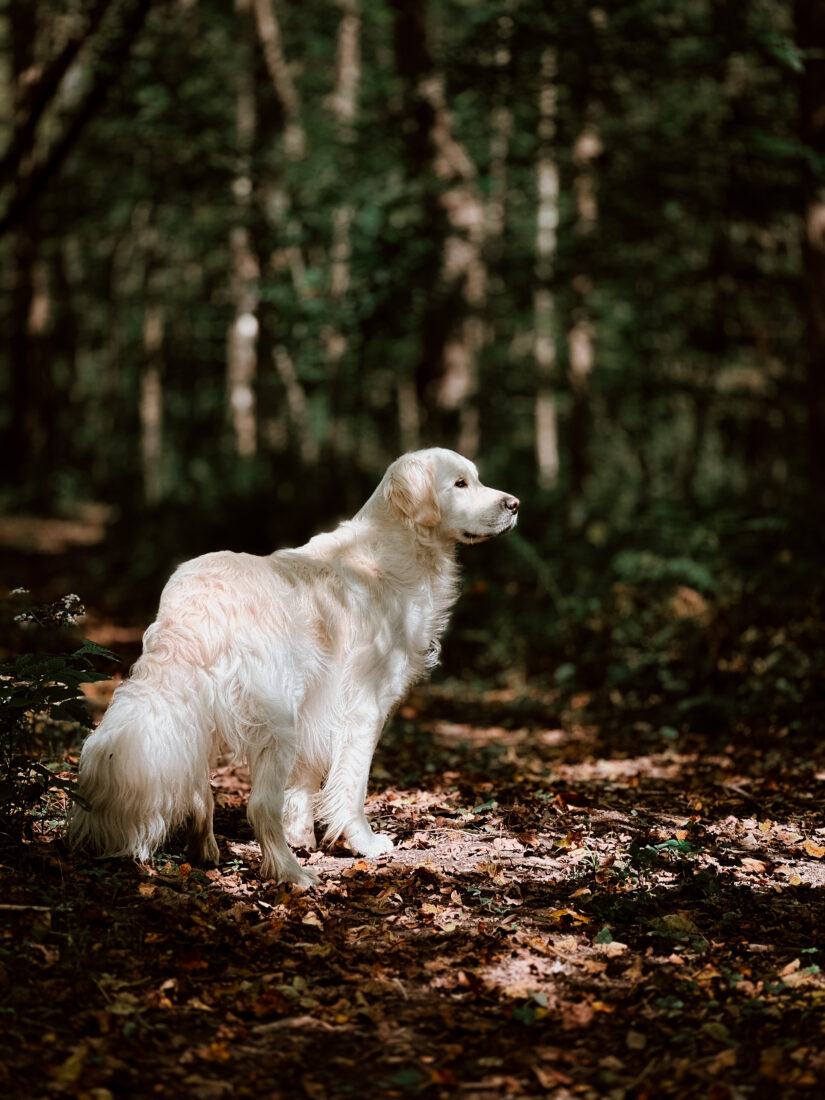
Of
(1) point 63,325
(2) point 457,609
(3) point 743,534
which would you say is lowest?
(2) point 457,609

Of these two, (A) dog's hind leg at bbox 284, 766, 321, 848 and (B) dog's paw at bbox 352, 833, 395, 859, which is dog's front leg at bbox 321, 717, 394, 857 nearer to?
(B) dog's paw at bbox 352, 833, 395, 859

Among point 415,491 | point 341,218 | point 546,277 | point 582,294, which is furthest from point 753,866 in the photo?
point 546,277

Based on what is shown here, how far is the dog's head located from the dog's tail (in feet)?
5.47

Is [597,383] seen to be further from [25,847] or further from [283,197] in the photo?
[25,847]

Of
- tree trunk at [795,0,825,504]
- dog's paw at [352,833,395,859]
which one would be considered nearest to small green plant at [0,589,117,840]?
dog's paw at [352,833,395,859]

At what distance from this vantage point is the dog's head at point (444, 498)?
17.5ft

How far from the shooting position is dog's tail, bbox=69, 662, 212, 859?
398 cm

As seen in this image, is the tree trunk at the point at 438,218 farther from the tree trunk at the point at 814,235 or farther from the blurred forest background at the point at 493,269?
the tree trunk at the point at 814,235

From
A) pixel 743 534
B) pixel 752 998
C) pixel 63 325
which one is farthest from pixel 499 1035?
pixel 63 325

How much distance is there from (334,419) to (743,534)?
27.0 feet

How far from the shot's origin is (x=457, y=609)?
11070mm

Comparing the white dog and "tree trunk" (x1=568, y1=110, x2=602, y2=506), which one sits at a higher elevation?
"tree trunk" (x1=568, y1=110, x2=602, y2=506)

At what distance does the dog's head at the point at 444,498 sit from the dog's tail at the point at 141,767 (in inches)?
65.6

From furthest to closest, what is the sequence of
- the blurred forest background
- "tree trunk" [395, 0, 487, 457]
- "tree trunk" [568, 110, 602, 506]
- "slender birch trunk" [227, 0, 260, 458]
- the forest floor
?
1. "slender birch trunk" [227, 0, 260, 458]
2. "tree trunk" [568, 110, 602, 506]
3. "tree trunk" [395, 0, 487, 457]
4. the blurred forest background
5. the forest floor
